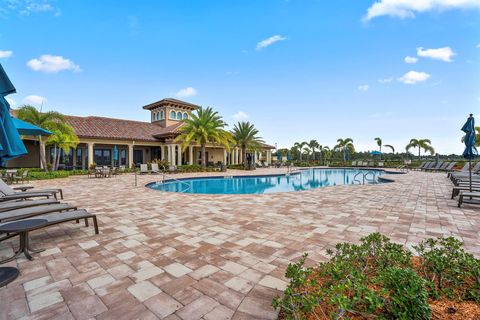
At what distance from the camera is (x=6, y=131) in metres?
3.05

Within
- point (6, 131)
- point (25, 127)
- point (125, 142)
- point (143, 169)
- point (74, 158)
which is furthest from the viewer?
point (125, 142)

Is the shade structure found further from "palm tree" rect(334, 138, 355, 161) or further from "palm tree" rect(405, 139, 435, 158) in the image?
"palm tree" rect(405, 139, 435, 158)

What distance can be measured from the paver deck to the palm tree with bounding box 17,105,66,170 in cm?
1304

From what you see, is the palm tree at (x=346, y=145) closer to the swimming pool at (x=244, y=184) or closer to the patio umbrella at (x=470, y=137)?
the swimming pool at (x=244, y=184)

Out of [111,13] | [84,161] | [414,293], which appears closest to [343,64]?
[111,13]

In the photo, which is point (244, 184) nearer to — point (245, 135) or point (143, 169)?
point (143, 169)

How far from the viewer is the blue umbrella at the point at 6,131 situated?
109 inches

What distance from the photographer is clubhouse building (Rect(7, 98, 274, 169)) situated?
21.2 metres

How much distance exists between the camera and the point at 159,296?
2461 millimetres

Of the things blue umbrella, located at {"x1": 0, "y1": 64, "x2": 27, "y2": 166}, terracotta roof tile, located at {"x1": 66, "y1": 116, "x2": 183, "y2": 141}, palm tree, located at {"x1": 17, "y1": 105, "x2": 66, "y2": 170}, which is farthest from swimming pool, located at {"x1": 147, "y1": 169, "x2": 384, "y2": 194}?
blue umbrella, located at {"x1": 0, "y1": 64, "x2": 27, "y2": 166}

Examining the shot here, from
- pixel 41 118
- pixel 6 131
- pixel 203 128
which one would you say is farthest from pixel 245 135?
pixel 6 131

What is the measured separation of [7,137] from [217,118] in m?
21.2

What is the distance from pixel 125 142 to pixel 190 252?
22.5m

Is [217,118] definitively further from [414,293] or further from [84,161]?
[414,293]
